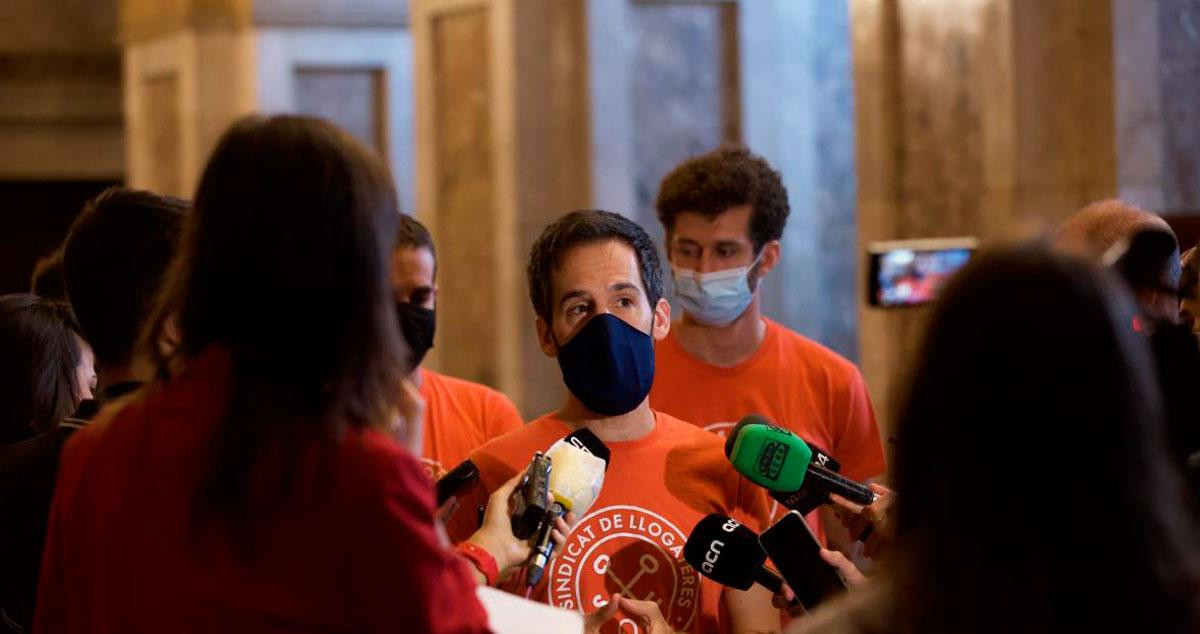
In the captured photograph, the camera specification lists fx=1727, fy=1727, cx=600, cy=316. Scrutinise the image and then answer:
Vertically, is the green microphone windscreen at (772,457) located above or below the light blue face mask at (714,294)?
below

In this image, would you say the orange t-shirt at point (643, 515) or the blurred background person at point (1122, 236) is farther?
the orange t-shirt at point (643, 515)

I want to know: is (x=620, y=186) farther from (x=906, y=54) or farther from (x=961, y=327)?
(x=961, y=327)

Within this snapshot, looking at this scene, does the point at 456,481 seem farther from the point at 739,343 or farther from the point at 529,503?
the point at 739,343

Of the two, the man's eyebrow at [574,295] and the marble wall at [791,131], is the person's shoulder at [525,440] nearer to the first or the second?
the man's eyebrow at [574,295]

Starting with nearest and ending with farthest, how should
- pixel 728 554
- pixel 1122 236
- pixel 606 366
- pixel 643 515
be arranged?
1. pixel 728 554
2. pixel 643 515
3. pixel 606 366
4. pixel 1122 236

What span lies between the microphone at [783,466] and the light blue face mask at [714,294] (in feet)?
4.65

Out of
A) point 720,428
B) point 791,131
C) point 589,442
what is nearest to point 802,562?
point 589,442

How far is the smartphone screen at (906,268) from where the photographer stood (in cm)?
595

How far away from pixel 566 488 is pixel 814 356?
5.45 feet

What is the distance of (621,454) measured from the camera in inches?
128

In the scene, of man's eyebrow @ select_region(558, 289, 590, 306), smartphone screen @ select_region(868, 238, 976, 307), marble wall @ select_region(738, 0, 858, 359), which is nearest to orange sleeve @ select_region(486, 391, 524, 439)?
man's eyebrow @ select_region(558, 289, 590, 306)

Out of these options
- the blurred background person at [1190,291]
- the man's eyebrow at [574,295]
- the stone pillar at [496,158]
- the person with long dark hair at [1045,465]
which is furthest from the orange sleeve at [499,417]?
the stone pillar at [496,158]

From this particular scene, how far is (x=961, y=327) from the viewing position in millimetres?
1678

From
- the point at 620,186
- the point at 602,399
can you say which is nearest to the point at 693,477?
the point at 602,399
